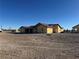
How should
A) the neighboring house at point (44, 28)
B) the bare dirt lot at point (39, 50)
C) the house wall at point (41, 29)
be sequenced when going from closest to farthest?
the bare dirt lot at point (39, 50), the house wall at point (41, 29), the neighboring house at point (44, 28)

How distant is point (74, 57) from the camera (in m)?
9.10

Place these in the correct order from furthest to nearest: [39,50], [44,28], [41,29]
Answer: [41,29] → [44,28] → [39,50]

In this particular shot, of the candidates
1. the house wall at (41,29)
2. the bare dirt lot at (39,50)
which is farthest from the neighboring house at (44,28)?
the bare dirt lot at (39,50)

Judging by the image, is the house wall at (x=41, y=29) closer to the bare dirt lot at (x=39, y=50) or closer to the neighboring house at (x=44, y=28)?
the neighboring house at (x=44, y=28)

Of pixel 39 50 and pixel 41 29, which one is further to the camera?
pixel 41 29

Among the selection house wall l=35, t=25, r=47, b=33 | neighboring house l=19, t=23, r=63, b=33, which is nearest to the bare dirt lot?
house wall l=35, t=25, r=47, b=33

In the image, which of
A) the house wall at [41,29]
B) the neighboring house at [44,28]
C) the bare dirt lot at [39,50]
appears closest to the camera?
the bare dirt lot at [39,50]

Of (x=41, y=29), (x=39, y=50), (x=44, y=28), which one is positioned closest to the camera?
(x=39, y=50)

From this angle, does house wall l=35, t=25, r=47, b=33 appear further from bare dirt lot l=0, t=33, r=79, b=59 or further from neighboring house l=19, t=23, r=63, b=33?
bare dirt lot l=0, t=33, r=79, b=59

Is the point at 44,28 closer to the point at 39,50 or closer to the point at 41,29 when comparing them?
the point at 41,29

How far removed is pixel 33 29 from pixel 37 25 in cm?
232

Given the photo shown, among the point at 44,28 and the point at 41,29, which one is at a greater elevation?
the point at 44,28

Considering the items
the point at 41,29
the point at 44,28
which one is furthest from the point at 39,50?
the point at 41,29

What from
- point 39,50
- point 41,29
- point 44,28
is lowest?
point 39,50
